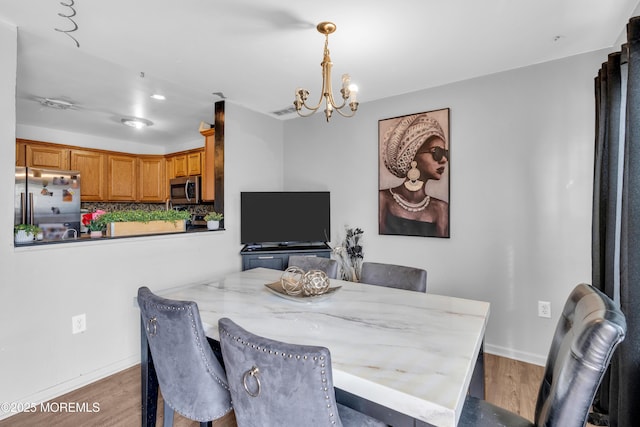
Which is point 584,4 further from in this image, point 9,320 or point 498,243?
point 9,320

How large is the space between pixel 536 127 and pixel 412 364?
2.47 m

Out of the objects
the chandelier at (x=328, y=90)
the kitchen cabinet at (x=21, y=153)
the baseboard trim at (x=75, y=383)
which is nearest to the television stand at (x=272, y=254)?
the baseboard trim at (x=75, y=383)

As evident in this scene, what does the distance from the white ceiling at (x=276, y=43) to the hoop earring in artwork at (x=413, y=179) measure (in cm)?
78

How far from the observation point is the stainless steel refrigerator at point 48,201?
3.59m

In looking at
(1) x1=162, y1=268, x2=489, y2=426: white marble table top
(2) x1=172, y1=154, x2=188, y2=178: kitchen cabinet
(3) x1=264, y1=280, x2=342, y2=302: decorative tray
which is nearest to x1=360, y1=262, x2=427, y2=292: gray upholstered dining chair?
(1) x1=162, y1=268, x2=489, y2=426: white marble table top

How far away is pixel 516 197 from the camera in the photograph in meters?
2.72

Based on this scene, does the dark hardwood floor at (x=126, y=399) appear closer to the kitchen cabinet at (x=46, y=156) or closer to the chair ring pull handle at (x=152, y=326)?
the chair ring pull handle at (x=152, y=326)

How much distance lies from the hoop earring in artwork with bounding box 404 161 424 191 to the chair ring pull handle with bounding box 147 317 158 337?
8.44 feet

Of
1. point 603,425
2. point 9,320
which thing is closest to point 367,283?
point 603,425

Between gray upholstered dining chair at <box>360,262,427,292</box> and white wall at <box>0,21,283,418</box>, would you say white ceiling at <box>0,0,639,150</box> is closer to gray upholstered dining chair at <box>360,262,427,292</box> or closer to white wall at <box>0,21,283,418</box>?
white wall at <box>0,21,283,418</box>

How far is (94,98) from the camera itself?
3379mm

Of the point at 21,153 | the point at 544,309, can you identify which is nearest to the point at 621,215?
the point at 544,309
